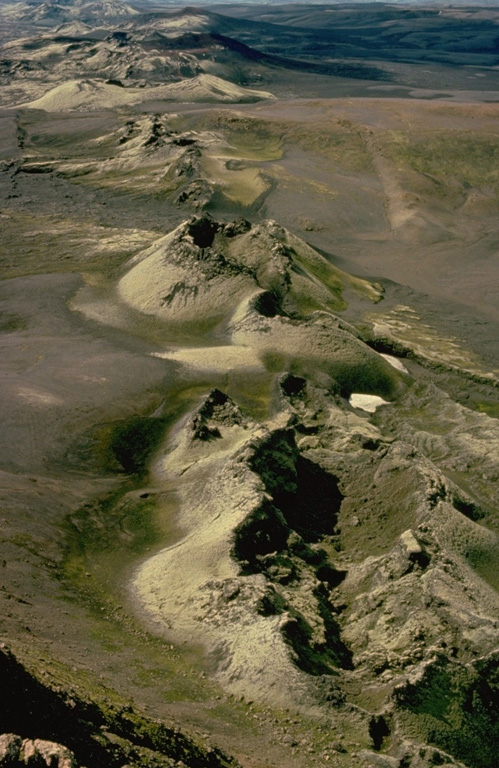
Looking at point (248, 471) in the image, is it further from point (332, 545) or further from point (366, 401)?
point (366, 401)

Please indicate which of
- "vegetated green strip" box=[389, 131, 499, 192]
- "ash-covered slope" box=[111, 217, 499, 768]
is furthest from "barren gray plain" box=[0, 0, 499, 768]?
"vegetated green strip" box=[389, 131, 499, 192]

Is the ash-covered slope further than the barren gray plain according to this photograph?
Yes

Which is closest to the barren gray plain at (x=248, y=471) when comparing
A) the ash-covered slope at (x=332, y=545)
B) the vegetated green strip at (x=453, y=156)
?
the ash-covered slope at (x=332, y=545)

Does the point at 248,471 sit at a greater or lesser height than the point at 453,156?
lesser

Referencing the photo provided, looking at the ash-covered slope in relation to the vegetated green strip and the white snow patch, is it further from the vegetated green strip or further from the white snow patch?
the vegetated green strip

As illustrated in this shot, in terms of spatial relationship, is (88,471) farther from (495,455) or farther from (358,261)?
(358,261)

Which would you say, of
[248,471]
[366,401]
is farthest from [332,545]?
[366,401]
